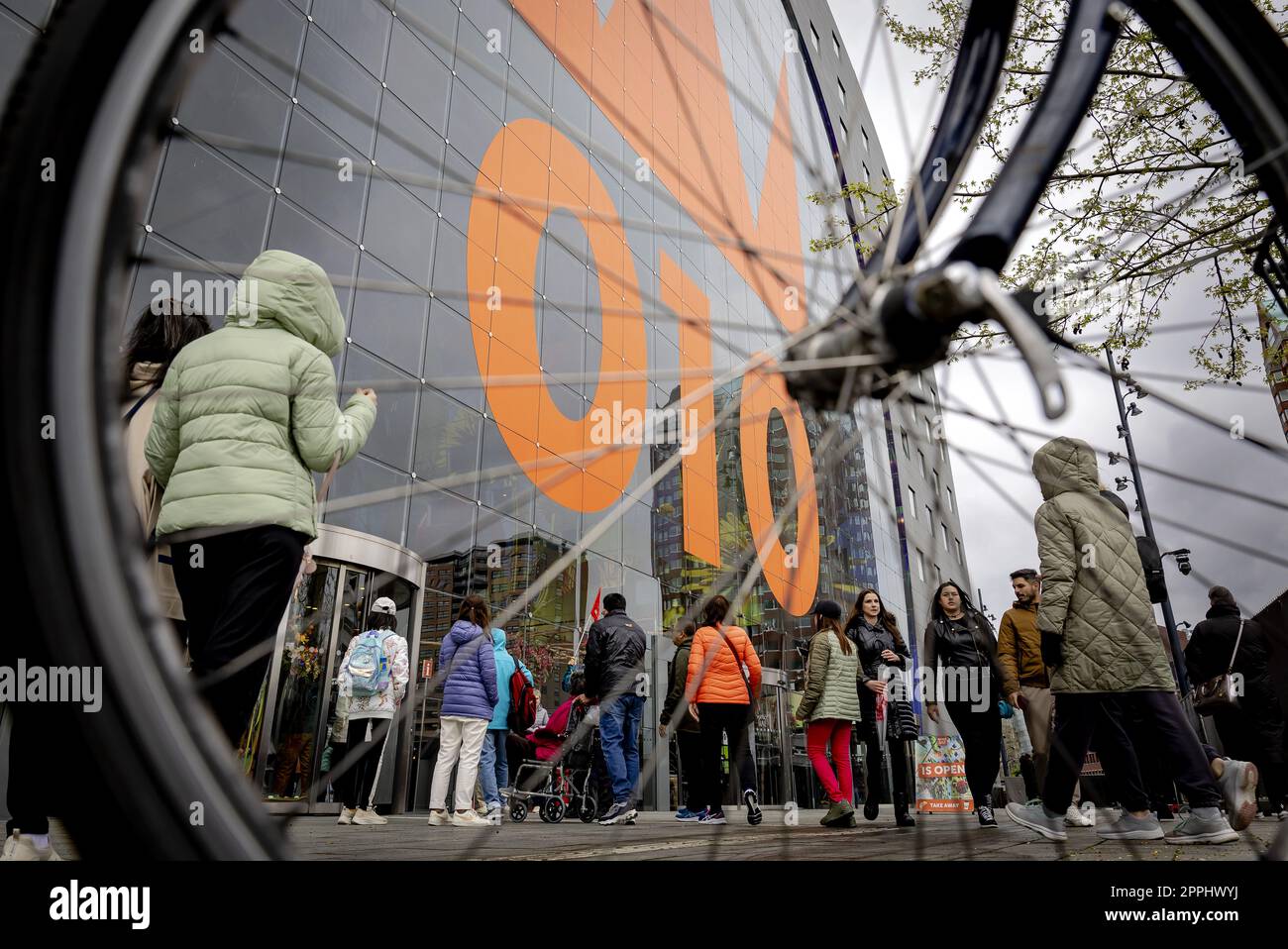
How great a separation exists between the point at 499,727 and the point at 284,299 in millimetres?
5080

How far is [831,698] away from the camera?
5727 millimetres

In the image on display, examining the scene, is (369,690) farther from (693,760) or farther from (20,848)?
(20,848)

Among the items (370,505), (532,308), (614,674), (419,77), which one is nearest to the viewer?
(614,674)

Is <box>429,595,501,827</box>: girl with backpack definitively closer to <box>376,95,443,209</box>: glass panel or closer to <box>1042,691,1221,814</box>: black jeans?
<box>1042,691,1221,814</box>: black jeans

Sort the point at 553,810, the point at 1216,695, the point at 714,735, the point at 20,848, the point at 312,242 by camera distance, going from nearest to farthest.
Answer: the point at 20,848 → the point at 1216,695 → the point at 714,735 → the point at 553,810 → the point at 312,242

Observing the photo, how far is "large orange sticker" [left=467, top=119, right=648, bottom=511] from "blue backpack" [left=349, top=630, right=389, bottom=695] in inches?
150

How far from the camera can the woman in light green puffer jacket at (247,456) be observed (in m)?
1.83

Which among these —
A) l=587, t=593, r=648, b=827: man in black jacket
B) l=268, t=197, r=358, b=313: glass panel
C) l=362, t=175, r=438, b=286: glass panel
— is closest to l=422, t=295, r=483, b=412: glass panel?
l=362, t=175, r=438, b=286: glass panel

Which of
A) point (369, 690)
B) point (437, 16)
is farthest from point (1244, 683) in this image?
point (437, 16)

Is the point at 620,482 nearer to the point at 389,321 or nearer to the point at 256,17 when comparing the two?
A: the point at 389,321

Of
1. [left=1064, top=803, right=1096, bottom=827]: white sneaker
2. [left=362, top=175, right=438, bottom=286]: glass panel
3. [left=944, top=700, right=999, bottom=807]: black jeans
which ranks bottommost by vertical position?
[left=1064, top=803, right=1096, bottom=827]: white sneaker

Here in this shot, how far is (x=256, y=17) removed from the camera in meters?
7.42

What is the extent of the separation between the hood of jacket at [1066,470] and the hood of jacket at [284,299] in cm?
325

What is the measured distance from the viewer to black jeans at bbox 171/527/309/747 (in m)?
1.79
